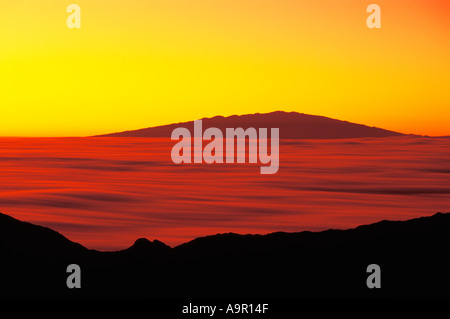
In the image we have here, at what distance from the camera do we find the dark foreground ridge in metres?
8.58

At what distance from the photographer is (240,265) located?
30.3 feet

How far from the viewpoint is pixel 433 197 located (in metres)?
17.3

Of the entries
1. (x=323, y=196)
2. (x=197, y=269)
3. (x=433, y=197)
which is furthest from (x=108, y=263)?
(x=433, y=197)

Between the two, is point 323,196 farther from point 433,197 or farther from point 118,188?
point 118,188

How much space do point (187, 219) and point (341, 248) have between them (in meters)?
4.07

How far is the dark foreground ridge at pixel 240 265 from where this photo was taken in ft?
28.1

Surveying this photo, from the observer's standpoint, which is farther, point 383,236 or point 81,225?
point 81,225

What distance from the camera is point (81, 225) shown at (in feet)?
40.2

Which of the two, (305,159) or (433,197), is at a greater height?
(305,159)
